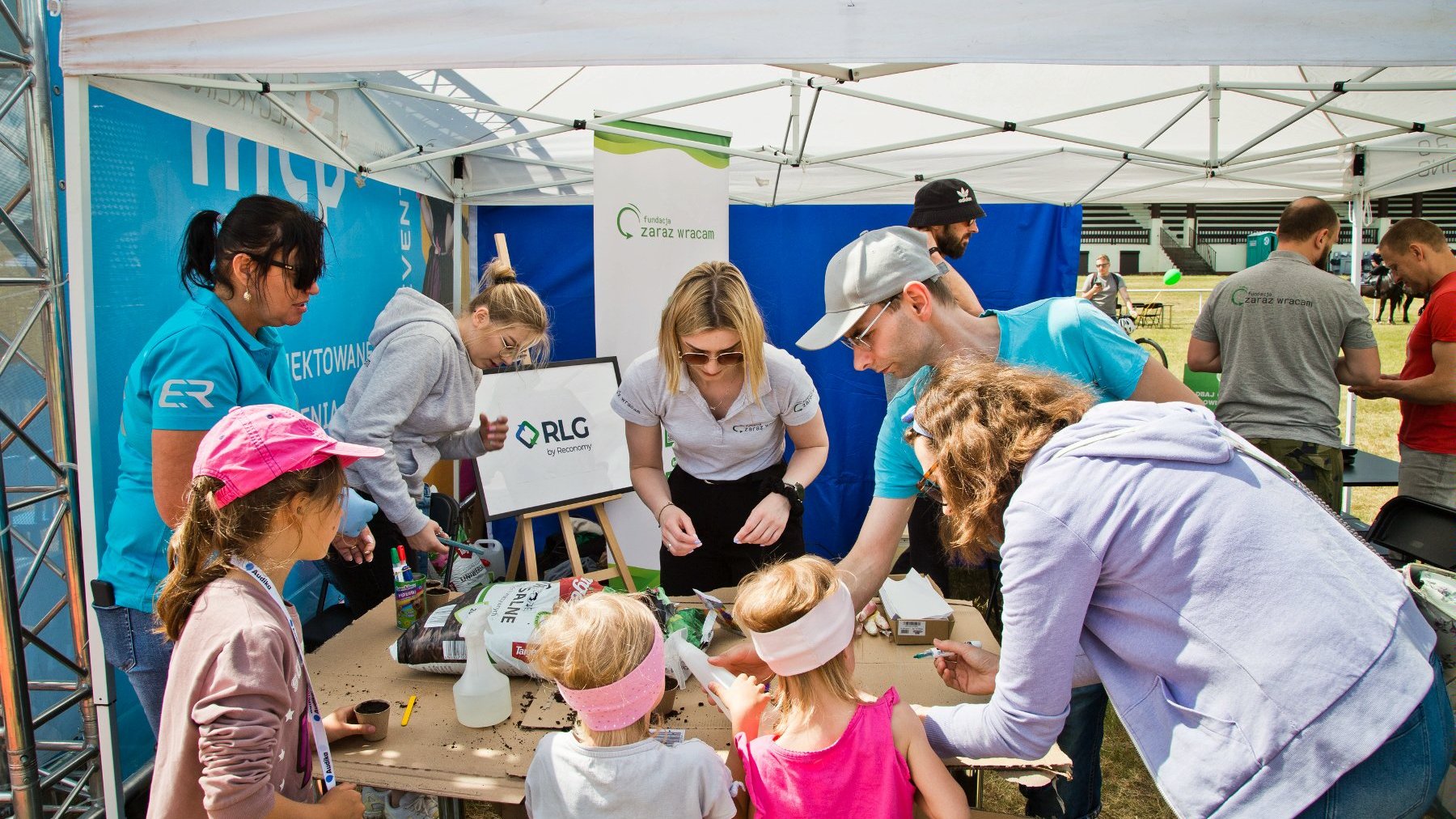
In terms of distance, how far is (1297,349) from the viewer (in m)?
3.27

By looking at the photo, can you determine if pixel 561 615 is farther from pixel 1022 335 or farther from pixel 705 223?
pixel 705 223

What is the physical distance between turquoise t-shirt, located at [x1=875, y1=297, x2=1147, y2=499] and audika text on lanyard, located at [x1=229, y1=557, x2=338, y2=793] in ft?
3.98

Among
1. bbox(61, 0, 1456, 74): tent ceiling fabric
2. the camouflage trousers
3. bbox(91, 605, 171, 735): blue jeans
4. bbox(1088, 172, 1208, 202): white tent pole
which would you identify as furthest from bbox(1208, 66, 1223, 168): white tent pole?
bbox(91, 605, 171, 735): blue jeans

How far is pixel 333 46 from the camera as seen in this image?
2.08 metres

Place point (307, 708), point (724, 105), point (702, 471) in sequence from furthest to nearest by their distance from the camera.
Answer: point (724, 105), point (702, 471), point (307, 708)

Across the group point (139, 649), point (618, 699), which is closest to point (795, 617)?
point (618, 699)

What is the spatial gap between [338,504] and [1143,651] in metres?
1.33

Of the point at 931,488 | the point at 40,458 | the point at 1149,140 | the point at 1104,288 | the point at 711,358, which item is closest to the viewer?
the point at 931,488

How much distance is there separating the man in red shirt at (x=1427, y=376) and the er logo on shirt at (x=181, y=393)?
414cm

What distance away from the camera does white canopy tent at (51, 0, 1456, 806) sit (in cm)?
198

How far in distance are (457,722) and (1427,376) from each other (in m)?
4.02

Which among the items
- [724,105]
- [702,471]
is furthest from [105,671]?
[724,105]

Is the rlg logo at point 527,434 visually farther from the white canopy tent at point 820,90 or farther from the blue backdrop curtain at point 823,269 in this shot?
the blue backdrop curtain at point 823,269

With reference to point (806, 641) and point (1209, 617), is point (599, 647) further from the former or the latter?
point (1209, 617)
